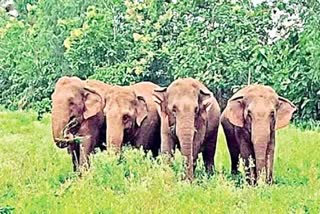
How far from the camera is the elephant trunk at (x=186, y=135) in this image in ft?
32.7

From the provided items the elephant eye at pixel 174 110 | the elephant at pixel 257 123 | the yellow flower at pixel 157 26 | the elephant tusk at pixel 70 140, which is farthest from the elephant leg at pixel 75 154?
the yellow flower at pixel 157 26

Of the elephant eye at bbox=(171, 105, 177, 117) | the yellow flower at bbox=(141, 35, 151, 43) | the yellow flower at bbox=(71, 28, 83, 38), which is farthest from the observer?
the yellow flower at bbox=(71, 28, 83, 38)

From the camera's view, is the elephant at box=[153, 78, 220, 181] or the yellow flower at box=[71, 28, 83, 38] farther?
the yellow flower at box=[71, 28, 83, 38]

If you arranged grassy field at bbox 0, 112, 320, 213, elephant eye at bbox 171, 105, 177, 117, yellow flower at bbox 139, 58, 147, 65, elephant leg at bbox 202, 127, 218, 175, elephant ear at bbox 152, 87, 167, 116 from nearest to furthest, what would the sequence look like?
grassy field at bbox 0, 112, 320, 213 → elephant eye at bbox 171, 105, 177, 117 → elephant ear at bbox 152, 87, 167, 116 → elephant leg at bbox 202, 127, 218, 175 → yellow flower at bbox 139, 58, 147, 65

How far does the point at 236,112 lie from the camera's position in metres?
10.8

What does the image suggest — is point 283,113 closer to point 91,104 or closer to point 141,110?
point 141,110

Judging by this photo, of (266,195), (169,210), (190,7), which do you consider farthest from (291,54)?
(169,210)

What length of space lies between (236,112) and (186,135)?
1.11m

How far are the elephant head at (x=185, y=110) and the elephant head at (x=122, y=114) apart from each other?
31 cm

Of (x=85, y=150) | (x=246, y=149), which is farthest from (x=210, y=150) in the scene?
(x=85, y=150)

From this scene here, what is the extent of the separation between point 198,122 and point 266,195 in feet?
7.34

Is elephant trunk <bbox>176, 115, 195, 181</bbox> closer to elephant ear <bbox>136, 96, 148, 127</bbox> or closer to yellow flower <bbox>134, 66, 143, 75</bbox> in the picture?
elephant ear <bbox>136, 96, 148, 127</bbox>

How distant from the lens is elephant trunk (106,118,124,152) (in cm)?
1031

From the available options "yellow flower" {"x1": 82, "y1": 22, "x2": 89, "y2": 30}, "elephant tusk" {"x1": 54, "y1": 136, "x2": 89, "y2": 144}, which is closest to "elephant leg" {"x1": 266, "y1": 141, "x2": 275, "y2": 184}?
"elephant tusk" {"x1": 54, "y1": 136, "x2": 89, "y2": 144}
